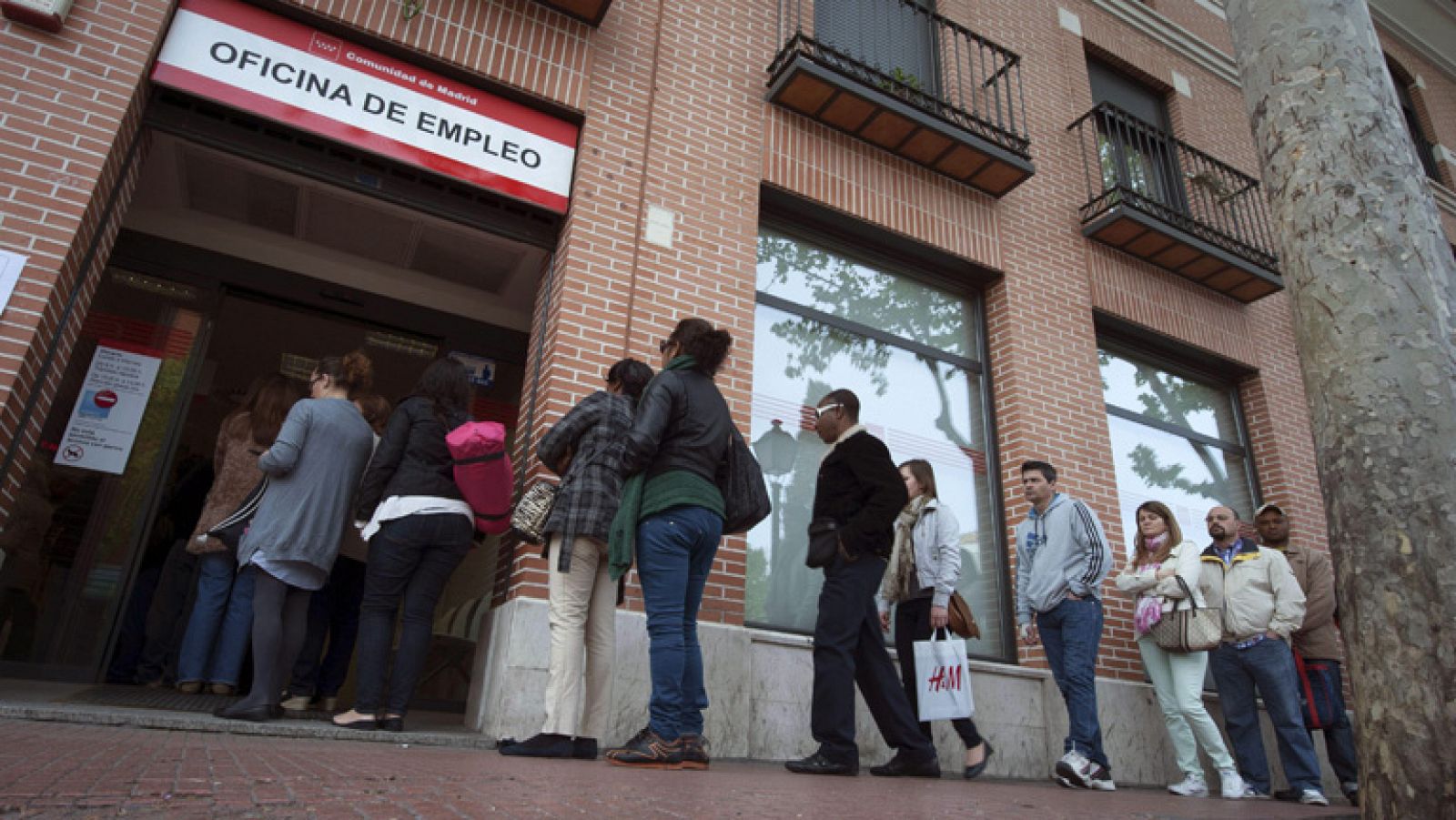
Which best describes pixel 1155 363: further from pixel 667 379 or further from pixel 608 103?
pixel 667 379

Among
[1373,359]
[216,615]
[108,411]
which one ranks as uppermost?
[108,411]

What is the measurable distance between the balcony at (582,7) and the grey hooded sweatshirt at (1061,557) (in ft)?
13.7

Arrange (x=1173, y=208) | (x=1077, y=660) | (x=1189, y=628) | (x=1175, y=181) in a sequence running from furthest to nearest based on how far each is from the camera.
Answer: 1. (x=1175, y=181)
2. (x=1173, y=208)
3. (x=1189, y=628)
4. (x=1077, y=660)

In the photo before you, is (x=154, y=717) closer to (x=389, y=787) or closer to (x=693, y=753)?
(x=389, y=787)

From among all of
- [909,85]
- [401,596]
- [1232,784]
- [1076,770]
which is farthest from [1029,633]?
[909,85]

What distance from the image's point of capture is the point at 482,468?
3857mm

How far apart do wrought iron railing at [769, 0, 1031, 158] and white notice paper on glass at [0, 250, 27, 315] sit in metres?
5.00

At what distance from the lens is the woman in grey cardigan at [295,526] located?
362 cm

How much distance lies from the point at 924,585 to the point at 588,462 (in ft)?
6.44

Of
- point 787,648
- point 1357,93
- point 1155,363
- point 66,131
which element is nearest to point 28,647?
point 66,131

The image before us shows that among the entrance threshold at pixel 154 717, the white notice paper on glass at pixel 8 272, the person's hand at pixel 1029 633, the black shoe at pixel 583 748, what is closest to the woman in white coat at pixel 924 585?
the person's hand at pixel 1029 633

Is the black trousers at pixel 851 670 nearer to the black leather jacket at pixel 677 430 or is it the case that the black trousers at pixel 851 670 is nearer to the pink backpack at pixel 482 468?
the black leather jacket at pixel 677 430

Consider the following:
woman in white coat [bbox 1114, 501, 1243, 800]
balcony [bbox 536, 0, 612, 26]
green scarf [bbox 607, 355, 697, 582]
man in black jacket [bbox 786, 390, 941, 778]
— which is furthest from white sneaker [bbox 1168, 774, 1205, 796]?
balcony [bbox 536, 0, 612, 26]

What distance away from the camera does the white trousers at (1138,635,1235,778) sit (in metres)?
4.87
